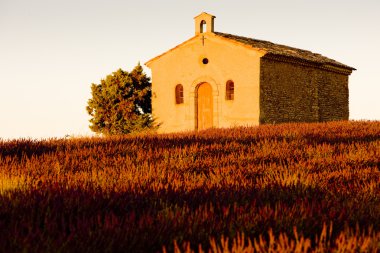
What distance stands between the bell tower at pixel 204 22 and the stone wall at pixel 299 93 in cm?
331

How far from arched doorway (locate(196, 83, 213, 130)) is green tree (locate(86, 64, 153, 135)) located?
10.9 feet

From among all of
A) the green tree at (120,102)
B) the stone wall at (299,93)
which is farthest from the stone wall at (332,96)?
the green tree at (120,102)

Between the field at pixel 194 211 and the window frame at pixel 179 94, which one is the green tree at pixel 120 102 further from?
the field at pixel 194 211

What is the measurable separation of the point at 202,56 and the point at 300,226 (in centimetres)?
1975

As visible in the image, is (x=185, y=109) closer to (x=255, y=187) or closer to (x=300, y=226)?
(x=255, y=187)

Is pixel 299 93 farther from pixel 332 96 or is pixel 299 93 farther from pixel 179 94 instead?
pixel 179 94

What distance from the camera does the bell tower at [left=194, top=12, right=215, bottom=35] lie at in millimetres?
23172

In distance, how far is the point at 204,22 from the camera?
23.6m

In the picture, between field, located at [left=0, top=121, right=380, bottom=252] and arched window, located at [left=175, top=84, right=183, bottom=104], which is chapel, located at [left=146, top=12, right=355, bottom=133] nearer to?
arched window, located at [left=175, top=84, right=183, bottom=104]

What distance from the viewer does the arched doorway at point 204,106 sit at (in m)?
22.8

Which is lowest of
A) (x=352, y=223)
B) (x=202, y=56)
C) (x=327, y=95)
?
(x=352, y=223)

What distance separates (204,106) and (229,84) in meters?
1.66

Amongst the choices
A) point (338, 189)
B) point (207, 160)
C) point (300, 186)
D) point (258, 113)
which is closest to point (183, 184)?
point (300, 186)

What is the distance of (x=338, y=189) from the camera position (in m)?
5.39
